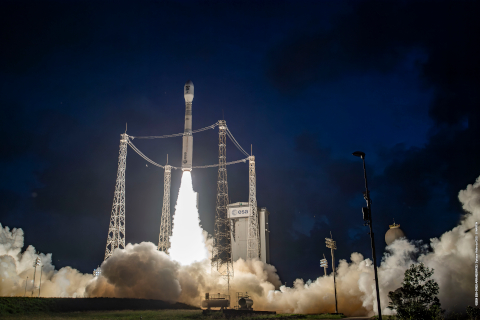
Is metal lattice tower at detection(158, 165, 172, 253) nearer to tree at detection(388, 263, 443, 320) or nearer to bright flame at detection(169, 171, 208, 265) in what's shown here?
bright flame at detection(169, 171, 208, 265)

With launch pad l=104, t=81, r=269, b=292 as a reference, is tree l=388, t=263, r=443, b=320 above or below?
below

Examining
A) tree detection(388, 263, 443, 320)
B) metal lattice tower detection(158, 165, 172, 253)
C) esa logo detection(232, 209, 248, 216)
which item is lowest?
tree detection(388, 263, 443, 320)

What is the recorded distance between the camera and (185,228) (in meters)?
62.9

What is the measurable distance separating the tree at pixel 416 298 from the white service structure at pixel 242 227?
5656cm

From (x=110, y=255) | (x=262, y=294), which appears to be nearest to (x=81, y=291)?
(x=110, y=255)

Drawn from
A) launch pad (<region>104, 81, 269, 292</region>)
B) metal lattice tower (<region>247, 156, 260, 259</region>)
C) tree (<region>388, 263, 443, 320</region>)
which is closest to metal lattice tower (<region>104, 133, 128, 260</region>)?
launch pad (<region>104, 81, 269, 292</region>)

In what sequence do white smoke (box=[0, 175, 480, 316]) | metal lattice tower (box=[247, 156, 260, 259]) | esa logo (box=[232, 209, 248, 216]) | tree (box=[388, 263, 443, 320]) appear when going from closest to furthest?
tree (box=[388, 263, 443, 320]), white smoke (box=[0, 175, 480, 316]), metal lattice tower (box=[247, 156, 260, 259]), esa logo (box=[232, 209, 248, 216])

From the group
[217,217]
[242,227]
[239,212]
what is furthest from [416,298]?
[242,227]

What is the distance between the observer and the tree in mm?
25719

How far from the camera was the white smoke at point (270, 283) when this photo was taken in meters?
38.6

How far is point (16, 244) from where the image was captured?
2650 inches

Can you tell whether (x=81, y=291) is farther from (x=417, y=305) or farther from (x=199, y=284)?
(x=417, y=305)

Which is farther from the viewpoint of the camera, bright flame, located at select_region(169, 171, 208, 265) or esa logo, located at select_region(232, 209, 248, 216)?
esa logo, located at select_region(232, 209, 248, 216)

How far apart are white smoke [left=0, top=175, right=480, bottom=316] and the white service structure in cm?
1428
